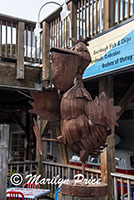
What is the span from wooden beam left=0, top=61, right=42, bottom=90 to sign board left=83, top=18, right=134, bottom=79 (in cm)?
211

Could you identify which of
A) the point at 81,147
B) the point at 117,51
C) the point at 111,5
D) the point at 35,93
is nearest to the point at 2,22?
the point at 111,5

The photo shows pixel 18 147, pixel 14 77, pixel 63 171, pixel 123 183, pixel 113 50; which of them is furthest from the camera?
pixel 18 147

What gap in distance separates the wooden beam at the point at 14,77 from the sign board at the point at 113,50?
2113 mm

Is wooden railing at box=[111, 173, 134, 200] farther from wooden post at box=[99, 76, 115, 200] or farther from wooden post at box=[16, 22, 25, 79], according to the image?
wooden post at box=[16, 22, 25, 79]

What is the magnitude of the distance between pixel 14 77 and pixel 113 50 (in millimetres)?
2851

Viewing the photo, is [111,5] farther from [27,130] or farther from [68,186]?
[27,130]

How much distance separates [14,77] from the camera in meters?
6.61

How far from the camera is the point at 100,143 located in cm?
279

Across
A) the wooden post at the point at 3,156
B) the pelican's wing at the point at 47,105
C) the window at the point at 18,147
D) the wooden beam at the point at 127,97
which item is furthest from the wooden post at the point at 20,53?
the window at the point at 18,147

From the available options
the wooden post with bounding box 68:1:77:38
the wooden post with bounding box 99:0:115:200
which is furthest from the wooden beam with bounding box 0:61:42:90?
the wooden post with bounding box 99:0:115:200

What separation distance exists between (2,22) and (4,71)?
1144 millimetres

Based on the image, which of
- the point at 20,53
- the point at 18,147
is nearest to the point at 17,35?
the point at 20,53

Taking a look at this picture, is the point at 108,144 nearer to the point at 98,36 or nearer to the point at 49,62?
the point at 98,36

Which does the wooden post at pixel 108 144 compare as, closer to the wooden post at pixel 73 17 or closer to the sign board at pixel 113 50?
the sign board at pixel 113 50
